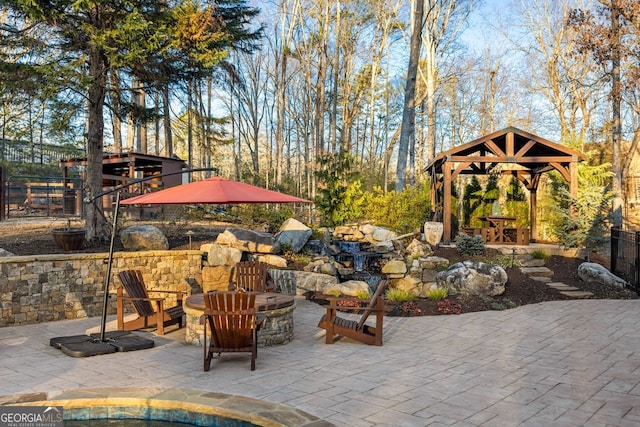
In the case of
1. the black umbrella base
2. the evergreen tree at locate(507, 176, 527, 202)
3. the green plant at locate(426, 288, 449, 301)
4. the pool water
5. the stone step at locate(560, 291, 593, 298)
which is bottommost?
the pool water

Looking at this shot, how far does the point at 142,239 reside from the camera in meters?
9.84

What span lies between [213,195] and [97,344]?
2.37m

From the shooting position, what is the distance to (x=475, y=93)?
31.7 meters

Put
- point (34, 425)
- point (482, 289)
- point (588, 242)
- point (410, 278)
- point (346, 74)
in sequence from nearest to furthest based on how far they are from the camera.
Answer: point (34, 425) < point (482, 289) < point (410, 278) < point (588, 242) < point (346, 74)

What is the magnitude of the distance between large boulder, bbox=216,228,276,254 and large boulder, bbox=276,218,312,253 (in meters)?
0.45

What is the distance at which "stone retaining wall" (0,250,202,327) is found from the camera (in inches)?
286

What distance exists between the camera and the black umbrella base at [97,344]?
5.52 meters

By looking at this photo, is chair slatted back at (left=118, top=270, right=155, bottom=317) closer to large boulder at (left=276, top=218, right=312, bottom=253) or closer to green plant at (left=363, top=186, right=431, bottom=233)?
large boulder at (left=276, top=218, right=312, bottom=253)

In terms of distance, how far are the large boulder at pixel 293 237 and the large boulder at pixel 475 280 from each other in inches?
143

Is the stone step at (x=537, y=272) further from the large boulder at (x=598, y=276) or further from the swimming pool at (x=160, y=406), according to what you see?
the swimming pool at (x=160, y=406)

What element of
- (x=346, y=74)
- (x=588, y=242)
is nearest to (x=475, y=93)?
(x=346, y=74)

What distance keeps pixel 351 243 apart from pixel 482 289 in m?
4.32

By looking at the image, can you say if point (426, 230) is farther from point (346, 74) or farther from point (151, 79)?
point (346, 74)

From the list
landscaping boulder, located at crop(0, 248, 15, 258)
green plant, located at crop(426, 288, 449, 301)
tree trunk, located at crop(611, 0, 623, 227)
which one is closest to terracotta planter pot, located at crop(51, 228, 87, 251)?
landscaping boulder, located at crop(0, 248, 15, 258)
